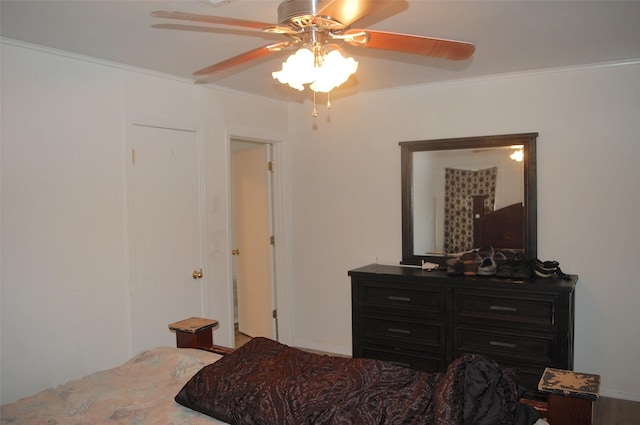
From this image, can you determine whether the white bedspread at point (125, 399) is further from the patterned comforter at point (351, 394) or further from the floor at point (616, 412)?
the floor at point (616, 412)

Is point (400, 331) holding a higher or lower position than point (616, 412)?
higher

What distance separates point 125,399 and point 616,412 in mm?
3189

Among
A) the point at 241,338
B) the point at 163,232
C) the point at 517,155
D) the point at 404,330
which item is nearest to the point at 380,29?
the point at 517,155

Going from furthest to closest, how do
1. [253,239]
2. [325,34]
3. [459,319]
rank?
[253,239]
[459,319]
[325,34]

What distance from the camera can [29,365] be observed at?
2.84 metres

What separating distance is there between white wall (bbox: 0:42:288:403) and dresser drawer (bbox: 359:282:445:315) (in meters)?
1.82

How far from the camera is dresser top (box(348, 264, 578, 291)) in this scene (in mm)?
3324

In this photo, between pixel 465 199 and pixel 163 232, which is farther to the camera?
pixel 465 199

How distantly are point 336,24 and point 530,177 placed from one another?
2.48 m

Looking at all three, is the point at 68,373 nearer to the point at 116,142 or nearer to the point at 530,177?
the point at 116,142

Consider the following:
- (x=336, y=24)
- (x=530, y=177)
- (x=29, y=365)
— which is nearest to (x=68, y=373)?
(x=29, y=365)

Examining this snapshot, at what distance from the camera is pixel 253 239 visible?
4965mm

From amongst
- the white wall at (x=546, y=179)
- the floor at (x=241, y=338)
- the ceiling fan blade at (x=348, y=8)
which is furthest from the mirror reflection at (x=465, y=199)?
the ceiling fan blade at (x=348, y=8)

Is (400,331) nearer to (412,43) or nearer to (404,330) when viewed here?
(404,330)
